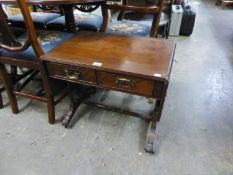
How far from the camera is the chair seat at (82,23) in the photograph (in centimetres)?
178

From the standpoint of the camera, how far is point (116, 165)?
119cm

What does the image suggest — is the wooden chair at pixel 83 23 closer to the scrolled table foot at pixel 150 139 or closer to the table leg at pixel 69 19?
the table leg at pixel 69 19

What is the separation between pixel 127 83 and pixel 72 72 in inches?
13.0

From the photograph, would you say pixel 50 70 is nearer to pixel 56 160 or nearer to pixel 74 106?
pixel 74 106

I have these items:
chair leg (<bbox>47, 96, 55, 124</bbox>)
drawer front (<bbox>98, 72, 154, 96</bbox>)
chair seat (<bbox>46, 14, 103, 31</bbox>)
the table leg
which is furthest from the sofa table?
chair seat (<bbox>46, 14, 103, 31</bbox>)

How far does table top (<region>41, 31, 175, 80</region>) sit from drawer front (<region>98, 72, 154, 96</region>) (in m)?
0.04

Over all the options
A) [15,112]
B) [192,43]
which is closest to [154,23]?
[15,112]

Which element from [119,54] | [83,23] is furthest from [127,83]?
[83,23]

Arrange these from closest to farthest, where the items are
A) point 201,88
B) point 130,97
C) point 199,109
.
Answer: point 199,109
point 130,97
point 201,88

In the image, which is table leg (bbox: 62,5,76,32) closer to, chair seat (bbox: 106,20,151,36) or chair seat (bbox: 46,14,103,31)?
chair seat (bbox: 46,14,103,31)

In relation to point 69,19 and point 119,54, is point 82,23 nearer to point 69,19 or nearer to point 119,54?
point 69,19

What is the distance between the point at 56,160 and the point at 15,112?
0.62 metres

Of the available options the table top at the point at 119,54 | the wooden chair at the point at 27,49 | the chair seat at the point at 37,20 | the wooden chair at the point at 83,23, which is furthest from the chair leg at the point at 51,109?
the chair seat at the point at 37,20

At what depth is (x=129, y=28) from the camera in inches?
64.8
